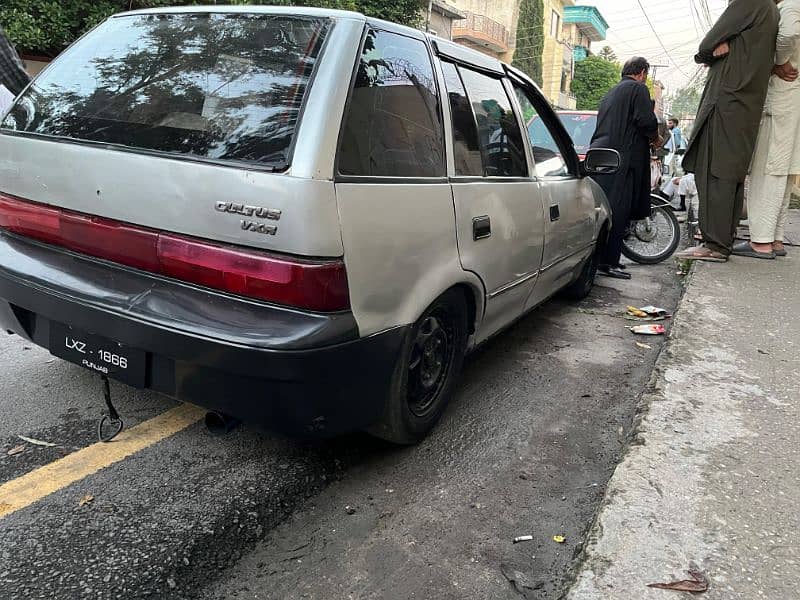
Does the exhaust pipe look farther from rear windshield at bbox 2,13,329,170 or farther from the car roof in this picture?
the car roof

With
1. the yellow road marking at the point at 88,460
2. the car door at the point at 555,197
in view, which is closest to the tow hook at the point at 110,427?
the yellow road marking at the point at 88,460

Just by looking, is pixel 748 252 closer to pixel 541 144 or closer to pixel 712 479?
pixel 541 144

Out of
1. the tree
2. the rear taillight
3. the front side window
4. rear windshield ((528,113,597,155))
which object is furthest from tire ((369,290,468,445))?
the tree

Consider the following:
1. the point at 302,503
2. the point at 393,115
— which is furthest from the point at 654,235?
the point at 302,503

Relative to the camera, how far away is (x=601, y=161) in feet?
14.2

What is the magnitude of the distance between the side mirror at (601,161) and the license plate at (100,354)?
3.32m

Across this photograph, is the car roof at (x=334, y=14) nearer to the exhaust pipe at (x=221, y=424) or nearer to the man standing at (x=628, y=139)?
the exhaust pipe at (x=221, y=424)

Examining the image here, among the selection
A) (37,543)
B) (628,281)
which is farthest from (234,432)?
(628,281)

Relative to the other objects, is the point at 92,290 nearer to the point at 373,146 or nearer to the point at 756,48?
the point at 373,146

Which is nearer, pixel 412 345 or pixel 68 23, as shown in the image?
pixel 412 345

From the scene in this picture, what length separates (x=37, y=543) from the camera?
6.59 feet

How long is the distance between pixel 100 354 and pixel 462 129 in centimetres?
173

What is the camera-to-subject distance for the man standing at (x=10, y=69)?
496cm

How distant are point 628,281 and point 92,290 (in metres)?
5.16
